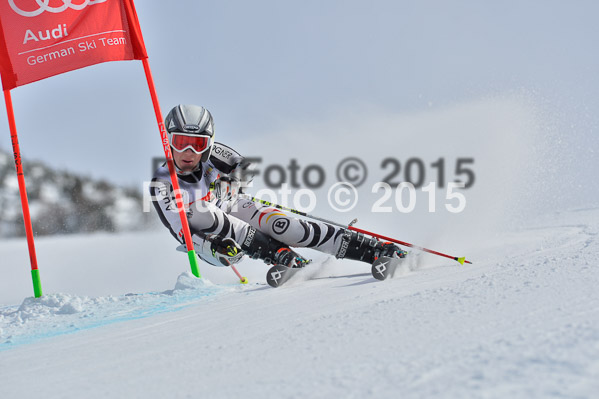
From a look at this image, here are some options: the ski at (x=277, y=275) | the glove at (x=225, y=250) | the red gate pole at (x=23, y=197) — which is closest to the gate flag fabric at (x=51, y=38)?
the red gate pole at (x=23, y=197)

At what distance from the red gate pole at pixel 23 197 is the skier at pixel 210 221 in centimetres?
117

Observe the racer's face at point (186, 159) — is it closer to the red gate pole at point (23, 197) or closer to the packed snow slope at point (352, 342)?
the red gate pole at point (23, 197)

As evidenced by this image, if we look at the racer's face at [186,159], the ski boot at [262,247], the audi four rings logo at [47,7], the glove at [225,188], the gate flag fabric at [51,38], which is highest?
the audi four rings logo at [47,7]

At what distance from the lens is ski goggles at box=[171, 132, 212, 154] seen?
4.76 m

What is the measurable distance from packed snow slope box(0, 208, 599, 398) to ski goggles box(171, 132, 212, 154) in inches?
68.0

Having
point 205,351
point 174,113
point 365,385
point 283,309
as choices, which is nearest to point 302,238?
point 174,113

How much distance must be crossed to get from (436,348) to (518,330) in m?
0.27

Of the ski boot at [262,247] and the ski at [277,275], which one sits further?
the ski boot at [262,247]

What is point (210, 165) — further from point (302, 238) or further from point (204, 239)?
point (302, 238)

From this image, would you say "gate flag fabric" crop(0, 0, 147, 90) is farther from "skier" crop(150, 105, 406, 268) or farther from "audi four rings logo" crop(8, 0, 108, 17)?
"skier" crop(150, 105, 406, 268)

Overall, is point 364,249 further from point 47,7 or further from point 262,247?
point 47,7

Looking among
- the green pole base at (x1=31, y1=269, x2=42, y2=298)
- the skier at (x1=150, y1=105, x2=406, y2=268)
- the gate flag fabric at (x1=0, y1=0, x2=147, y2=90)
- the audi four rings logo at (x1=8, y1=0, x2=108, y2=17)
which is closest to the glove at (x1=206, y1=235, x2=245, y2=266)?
the skier at (x1=150, y1=105, x2=406, y2=268)

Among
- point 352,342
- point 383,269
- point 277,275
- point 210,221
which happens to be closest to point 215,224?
point 210,221

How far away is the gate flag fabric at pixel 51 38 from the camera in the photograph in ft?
15.7
